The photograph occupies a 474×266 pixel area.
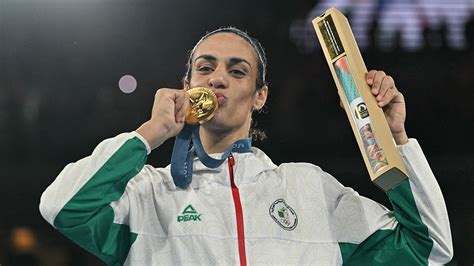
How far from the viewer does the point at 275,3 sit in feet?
11.5

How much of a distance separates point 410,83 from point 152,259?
2.05 m

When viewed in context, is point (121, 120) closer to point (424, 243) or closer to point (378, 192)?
point (378, 192)

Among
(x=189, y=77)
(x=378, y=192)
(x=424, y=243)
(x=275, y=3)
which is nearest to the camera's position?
(x=424, y=243)

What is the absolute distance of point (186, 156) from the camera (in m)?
1.82

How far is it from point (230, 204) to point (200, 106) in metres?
0.24

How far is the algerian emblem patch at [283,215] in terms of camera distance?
183 centimetres

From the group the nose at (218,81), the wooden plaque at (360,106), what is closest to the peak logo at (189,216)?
the nose at (218,81)

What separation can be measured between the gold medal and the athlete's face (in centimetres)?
9

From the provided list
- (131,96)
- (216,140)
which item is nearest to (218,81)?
(216,140)

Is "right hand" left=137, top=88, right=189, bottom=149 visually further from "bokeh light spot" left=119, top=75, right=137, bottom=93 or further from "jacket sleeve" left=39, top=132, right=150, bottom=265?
"bokeh light spot" left=119, top=75, right=137, bottom=93

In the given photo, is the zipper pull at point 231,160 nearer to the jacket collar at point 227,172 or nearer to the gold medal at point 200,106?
the jacket collar at point 227,172

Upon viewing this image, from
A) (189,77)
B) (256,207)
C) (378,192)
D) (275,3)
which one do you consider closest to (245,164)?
(256,207)

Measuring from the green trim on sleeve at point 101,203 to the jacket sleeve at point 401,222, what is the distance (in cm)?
51

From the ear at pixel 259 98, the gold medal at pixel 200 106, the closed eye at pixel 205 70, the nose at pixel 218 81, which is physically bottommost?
the ear at pixel 259 98
